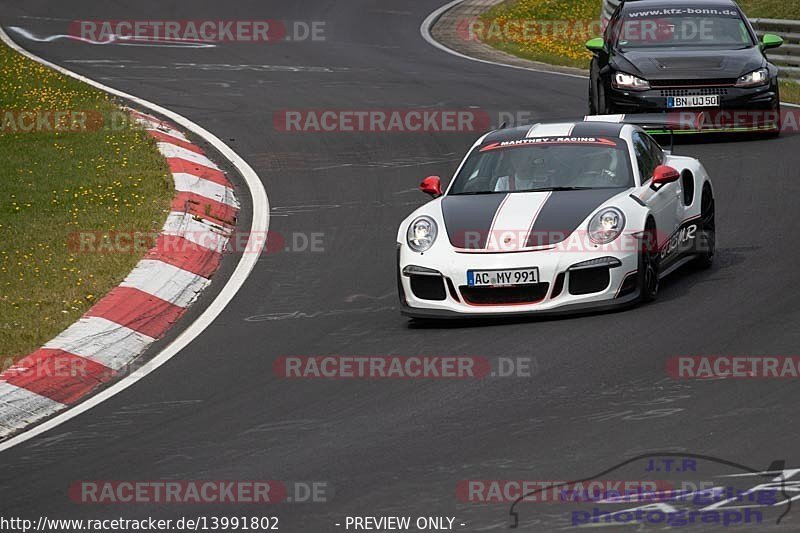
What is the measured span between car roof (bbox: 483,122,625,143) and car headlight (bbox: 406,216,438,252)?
1382 millimetres

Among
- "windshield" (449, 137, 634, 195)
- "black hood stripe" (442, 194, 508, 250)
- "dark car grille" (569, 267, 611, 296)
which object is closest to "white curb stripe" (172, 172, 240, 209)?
"windshield" (449, 137, 634, 195)

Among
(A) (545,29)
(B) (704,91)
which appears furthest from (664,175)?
(A) (545,29)

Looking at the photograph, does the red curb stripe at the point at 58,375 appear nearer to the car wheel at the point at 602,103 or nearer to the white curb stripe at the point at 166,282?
the white curb stripe at the point at 166,282

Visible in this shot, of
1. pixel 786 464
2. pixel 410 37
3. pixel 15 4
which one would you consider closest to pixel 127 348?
pixel 786 464

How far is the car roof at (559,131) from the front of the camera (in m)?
11.4

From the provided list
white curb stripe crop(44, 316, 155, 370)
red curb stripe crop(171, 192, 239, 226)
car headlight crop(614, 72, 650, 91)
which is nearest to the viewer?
white curb stripe crop(44, 316, 155, 370)

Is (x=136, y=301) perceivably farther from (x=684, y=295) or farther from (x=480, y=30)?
(x=480, y=30)

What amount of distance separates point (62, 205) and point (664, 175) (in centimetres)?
583

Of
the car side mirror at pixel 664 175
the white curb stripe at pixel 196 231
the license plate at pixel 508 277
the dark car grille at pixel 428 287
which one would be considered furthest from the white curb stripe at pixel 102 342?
the car side mirror at pixel 664 175

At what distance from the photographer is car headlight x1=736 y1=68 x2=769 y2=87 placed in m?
16.9

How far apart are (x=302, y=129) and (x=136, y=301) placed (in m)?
7.99

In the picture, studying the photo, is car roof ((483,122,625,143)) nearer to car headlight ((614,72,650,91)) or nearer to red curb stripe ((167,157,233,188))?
red curb stripe ((167,157,233,188))

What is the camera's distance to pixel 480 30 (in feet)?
100

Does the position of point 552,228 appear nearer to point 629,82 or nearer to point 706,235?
point 706,235
